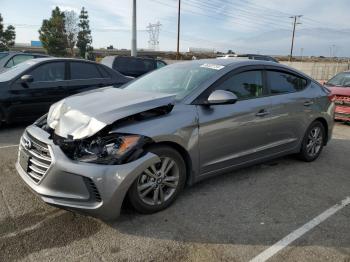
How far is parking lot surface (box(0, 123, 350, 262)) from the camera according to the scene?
2.79 metres

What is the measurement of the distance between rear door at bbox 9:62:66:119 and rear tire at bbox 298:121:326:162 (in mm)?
4879

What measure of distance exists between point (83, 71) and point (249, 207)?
5.31 meters

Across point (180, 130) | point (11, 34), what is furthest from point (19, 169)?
point (11, 34)

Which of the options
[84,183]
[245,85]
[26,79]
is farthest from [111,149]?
[26,79]

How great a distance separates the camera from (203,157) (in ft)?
12.2

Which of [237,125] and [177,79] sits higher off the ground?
[177,79]

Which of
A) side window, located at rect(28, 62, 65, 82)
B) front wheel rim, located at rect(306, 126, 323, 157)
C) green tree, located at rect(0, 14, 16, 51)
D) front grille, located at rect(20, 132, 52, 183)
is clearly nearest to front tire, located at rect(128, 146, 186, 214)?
front grille, located at rect(20, 132, 52, 183)

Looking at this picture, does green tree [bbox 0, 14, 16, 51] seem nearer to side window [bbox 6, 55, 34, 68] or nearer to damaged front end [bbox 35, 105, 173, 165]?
side window [bbox 6, 55, 34, 68]

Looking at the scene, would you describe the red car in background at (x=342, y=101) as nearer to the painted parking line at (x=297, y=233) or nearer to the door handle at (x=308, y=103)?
the door handle at (x=308, y=103)

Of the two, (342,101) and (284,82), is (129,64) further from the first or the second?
(284,82)

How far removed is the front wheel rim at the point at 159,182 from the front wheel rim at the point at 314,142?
271cm

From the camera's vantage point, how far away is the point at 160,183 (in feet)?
11.1

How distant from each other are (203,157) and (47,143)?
63.4 inches

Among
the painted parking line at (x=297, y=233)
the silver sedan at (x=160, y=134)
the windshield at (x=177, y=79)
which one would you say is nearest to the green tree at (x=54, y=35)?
the windshield at (x=177, y=79)
